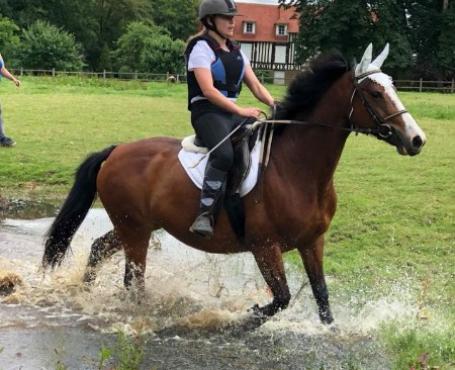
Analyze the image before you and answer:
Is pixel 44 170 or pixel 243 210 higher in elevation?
pixel 243 210

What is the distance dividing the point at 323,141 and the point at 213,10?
137 cm

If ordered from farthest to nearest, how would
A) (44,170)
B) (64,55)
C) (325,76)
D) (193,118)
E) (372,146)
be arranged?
(64,55) → (372,146) → (44,170) → (193,118) → (325,76)

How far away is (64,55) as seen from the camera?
53281mm

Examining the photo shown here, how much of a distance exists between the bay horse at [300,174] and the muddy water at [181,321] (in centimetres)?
30

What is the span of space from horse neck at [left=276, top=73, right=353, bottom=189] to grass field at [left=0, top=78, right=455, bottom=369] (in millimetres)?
1359

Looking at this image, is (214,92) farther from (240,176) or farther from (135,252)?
(135,252)

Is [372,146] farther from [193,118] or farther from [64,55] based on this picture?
[64,55]

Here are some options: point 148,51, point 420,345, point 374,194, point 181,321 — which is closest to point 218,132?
point 181,321

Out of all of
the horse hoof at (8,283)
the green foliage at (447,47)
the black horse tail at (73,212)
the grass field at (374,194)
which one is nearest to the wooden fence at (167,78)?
the green foliage at (447,47)

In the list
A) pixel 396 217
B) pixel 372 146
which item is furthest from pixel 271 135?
pixel 372 146

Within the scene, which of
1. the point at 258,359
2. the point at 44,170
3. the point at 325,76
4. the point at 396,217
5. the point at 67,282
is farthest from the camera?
the point at 44,170

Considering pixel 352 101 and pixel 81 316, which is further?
pixel 81 316

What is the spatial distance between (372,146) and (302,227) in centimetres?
1047

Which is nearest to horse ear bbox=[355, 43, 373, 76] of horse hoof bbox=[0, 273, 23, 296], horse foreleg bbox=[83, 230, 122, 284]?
horse foreleg bbox=[83, 230, 122, 284]
